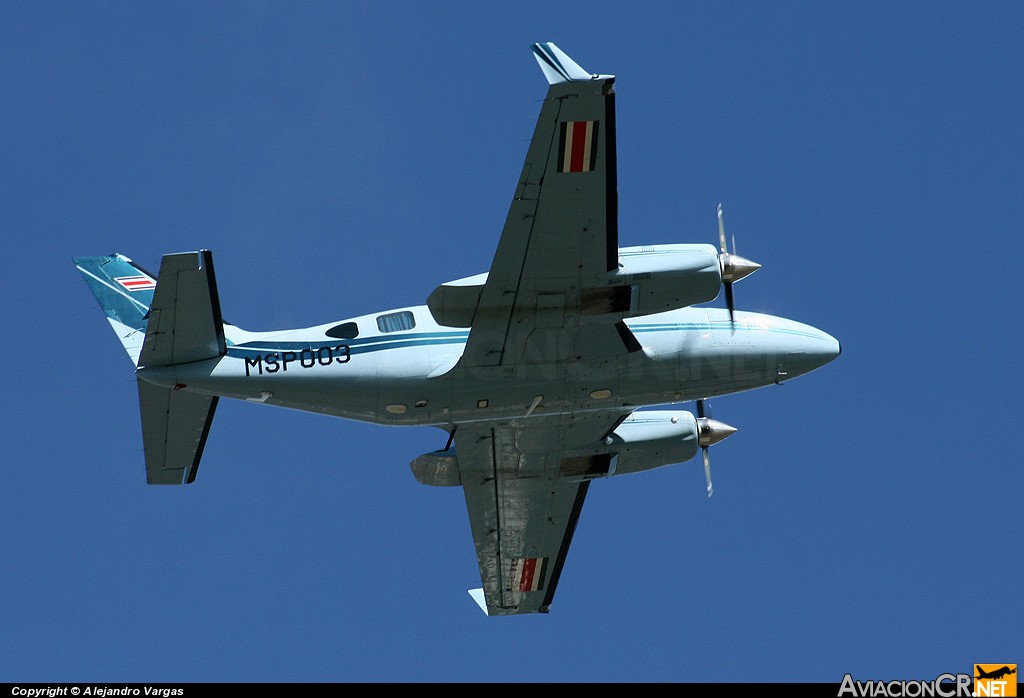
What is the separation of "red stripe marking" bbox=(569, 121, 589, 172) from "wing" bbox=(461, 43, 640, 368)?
0.07 ft

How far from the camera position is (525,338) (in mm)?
32094

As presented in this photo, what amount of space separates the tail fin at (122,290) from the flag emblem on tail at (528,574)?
13434 mm

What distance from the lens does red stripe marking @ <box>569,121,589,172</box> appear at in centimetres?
2817

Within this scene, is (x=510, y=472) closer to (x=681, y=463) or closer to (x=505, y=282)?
(x=681, y=463)

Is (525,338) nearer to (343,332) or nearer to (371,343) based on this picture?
(371,343)

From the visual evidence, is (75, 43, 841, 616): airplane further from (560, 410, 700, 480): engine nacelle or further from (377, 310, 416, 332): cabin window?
(560, 410, 700, 480): engine nacelle

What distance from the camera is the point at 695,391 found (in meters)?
34.2

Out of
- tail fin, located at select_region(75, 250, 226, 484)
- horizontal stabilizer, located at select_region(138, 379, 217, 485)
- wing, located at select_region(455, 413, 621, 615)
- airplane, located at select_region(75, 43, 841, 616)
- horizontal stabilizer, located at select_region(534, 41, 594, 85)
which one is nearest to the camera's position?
horizontal stabilizer, located at select_region(534, 41, 594, 85)

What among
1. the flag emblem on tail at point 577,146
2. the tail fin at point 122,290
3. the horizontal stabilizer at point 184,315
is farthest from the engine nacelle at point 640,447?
the tail fin at point 122,290

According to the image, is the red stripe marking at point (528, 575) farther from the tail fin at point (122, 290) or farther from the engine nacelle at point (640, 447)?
the tail fin at point (122, 290)

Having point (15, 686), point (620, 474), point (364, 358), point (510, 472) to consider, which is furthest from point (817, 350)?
point (15, 686)

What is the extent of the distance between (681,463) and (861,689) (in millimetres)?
10758

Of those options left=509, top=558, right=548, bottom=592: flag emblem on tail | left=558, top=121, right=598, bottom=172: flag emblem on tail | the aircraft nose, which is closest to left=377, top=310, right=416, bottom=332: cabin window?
left=558, top=121, right=598, bottom=172: flag emblem on tail

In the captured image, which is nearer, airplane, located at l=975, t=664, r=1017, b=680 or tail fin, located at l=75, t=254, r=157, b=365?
airplane, located at l=975, t=664, r=1017, b=680
